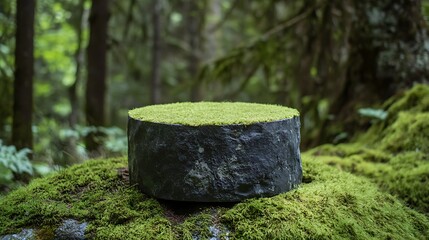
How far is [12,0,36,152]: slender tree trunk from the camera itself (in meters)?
4.62

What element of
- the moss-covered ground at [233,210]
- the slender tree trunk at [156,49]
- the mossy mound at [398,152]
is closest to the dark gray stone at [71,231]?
the moss-covered ground at [233,210]

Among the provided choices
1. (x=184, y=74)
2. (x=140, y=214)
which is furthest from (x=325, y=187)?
(x=184, y=74)

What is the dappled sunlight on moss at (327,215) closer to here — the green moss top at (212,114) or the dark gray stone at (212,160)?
the dark gray stone at (212,160)

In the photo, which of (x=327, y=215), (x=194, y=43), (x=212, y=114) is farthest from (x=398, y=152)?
(x=194, y=43)

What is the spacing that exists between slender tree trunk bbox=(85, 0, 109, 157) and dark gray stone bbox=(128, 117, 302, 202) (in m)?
4.28

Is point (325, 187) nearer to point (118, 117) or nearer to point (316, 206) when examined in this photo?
point (316, 206)

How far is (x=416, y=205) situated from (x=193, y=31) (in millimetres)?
11270

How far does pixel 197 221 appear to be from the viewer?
9.06 ft

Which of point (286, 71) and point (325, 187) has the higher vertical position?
point (286, 71)

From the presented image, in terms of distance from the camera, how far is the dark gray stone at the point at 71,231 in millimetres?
2742

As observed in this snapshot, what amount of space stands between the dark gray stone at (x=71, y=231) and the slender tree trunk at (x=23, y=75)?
236cm

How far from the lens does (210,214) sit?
2816mm

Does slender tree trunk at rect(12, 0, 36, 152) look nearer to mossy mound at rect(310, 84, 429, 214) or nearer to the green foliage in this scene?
mossy mound at rect(310, 84, 429, 214)

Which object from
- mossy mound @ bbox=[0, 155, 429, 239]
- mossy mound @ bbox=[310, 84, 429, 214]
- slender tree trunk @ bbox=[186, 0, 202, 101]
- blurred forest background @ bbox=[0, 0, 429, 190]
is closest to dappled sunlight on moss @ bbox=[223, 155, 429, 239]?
mossy mound @ bbox=[0, 155, 429, 239]
